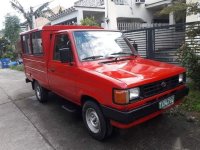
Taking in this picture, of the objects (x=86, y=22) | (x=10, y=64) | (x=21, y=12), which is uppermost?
(x=21, y=12)

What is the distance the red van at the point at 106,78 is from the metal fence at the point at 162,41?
99.6 inches

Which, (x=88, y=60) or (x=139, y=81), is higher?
(x=88, y=60)

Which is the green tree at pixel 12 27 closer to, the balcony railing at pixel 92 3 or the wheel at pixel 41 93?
the balcony railing at pixel 92 3

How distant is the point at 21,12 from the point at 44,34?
18.2m

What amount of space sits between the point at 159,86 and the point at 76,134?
1858mm

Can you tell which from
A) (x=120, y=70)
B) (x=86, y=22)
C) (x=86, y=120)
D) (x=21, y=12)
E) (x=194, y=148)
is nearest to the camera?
(x=194, y=148)

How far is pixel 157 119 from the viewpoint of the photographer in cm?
465

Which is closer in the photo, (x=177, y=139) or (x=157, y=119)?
(x=177, y=139)

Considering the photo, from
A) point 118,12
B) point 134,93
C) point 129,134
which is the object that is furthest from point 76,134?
point 118,12

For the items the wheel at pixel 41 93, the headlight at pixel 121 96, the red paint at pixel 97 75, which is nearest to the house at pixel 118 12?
the wheel at pixel 41 93

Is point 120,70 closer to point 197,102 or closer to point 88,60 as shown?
point 88,60

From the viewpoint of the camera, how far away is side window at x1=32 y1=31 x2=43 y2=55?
5.75m

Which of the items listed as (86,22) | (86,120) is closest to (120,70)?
(86,120)

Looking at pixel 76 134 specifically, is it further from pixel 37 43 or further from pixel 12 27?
pixel 12 27
